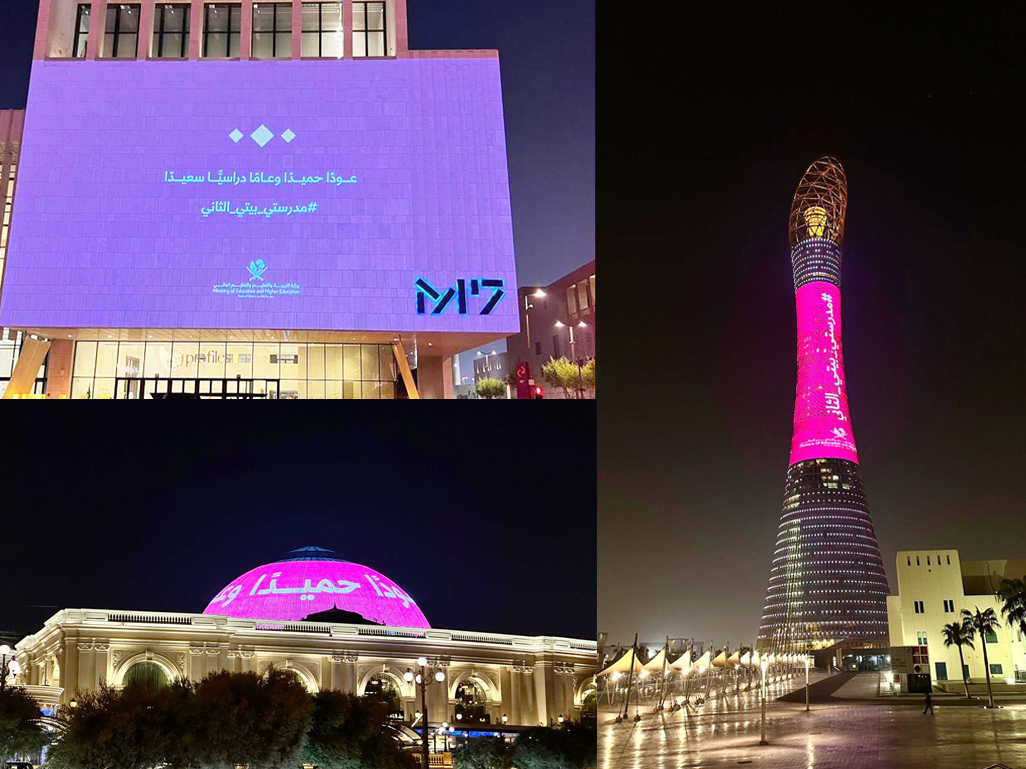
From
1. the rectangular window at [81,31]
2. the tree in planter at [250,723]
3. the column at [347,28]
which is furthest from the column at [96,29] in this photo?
the tree in planter at [250,723]

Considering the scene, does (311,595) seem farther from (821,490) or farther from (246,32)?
(821,490)

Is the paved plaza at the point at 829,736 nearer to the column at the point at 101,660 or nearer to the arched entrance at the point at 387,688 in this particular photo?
the arched entrance at the point at 387,688

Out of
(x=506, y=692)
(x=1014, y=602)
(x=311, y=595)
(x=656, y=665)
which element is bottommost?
(x=506, y=692)

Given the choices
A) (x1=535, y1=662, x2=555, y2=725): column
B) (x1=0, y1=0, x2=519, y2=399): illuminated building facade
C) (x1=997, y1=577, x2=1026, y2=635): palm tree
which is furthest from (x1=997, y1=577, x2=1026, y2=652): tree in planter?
(x1=0, y1=0, x2=519, y2=399): illuminated building facade

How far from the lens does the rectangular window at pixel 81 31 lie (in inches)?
1417

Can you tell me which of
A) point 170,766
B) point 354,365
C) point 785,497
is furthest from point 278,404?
point 785,497

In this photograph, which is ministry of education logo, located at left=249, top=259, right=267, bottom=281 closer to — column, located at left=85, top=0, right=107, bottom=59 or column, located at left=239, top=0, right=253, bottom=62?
column, located at left=239, top=0, right=253, bottom=62

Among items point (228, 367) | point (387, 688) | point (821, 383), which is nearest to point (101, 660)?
point (387, 688)

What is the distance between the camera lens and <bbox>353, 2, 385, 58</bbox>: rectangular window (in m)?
36.5

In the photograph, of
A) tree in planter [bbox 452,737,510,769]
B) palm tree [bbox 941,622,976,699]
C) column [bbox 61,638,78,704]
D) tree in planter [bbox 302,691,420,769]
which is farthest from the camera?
palm tree [bbox 941,622,976,699]

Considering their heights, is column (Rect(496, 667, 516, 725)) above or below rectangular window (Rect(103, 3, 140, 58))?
below

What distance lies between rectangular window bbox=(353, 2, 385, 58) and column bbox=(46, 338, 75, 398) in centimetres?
1238

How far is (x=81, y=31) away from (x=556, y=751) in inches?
1033

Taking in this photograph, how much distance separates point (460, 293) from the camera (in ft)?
109
